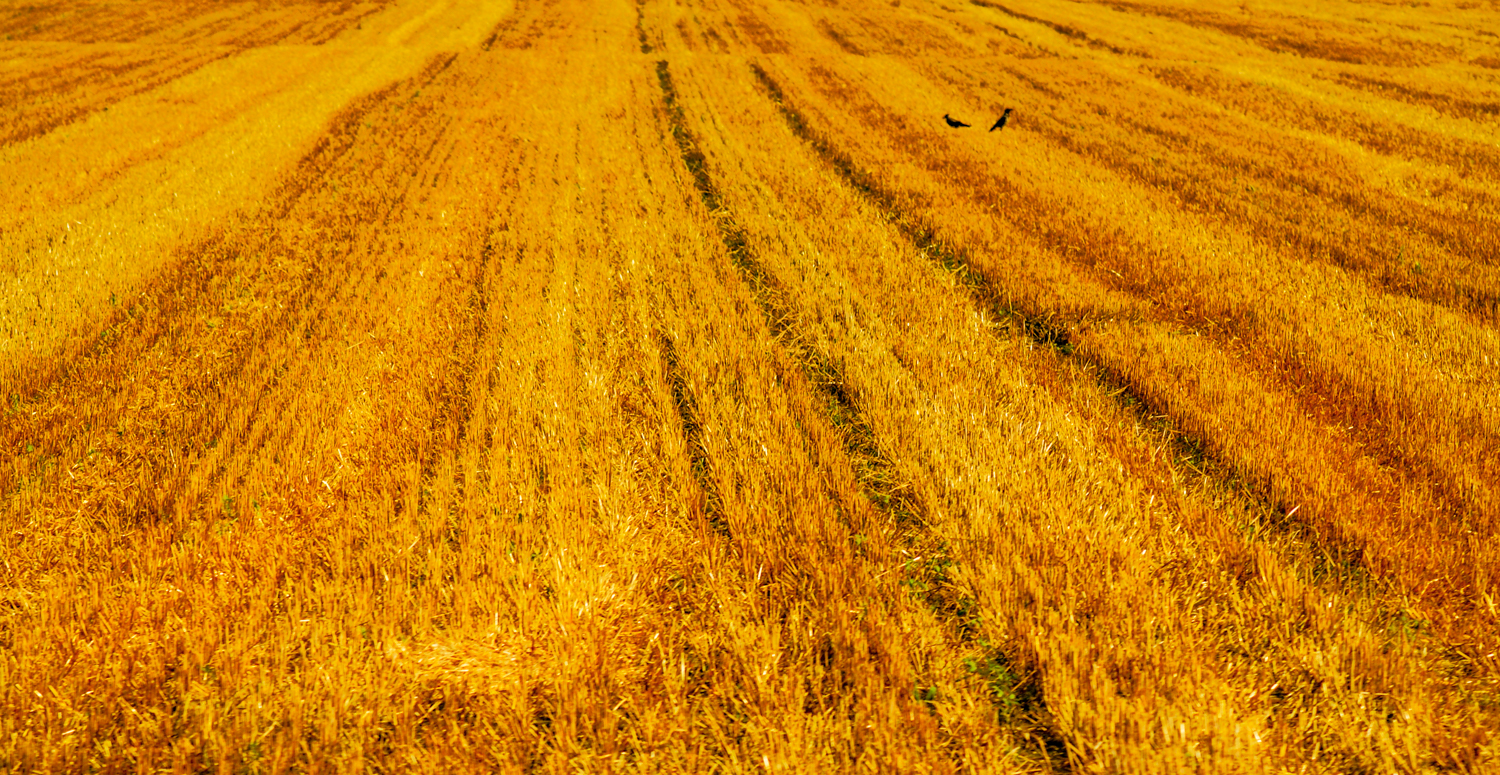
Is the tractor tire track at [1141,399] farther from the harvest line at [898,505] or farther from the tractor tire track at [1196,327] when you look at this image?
the harvest line at [898,505]

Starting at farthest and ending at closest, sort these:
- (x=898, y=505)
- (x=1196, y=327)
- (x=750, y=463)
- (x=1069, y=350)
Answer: (x=1196, y=327)
(x=1069, y=350)
(x=750, y=463)
(x=898, y=505)

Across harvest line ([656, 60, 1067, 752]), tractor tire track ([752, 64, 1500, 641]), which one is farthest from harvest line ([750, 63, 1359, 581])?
harvest line ([656, 60, 1067, 752])

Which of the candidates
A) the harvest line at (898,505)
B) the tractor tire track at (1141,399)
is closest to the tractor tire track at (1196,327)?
the tractor tire track at (1141,399)

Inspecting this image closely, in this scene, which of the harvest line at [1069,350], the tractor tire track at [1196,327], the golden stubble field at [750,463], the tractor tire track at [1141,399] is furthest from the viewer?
the tractor tire track at [1196,327]

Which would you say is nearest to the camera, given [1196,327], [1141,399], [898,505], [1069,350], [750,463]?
[898,505]

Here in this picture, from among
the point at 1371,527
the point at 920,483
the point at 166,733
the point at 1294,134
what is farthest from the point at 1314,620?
the point at 1294,134

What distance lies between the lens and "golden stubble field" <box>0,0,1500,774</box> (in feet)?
7.68

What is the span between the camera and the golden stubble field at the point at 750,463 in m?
2.34

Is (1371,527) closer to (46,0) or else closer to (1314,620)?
(1314,620)

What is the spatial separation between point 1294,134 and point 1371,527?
992 centimetres

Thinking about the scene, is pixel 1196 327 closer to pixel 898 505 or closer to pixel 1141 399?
pixel 1141 399

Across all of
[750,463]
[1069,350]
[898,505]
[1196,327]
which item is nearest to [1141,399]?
[1069,350]

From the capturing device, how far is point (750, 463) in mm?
3645

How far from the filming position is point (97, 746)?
87.6 inches
